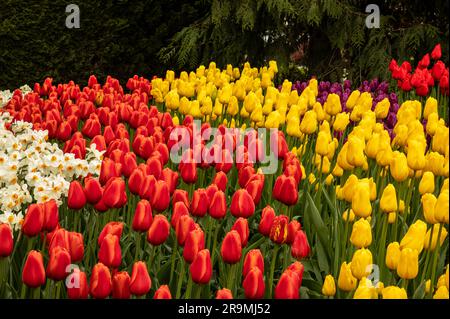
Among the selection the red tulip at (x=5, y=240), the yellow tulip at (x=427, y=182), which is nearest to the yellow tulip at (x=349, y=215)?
the yellow tulip at (x=427, y=182)

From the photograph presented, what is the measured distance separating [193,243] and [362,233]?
0.53m

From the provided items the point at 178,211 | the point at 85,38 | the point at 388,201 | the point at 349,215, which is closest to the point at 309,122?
the point at 349,215

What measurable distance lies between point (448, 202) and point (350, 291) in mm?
402

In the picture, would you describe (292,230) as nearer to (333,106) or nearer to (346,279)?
(346,279)

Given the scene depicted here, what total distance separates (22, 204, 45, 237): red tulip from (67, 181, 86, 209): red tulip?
25cm

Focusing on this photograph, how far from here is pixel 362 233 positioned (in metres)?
2.15

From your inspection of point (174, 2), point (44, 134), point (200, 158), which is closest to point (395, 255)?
point (200, 158)

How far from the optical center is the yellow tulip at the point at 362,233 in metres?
2.14

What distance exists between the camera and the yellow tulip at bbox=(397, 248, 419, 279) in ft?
6.48

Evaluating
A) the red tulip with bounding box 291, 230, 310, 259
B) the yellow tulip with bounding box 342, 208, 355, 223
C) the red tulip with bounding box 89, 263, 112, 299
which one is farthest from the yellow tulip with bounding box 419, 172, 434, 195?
the red tulip with bounding box 89, 263, 112, 299

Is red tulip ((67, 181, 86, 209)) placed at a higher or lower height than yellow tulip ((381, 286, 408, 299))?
higher

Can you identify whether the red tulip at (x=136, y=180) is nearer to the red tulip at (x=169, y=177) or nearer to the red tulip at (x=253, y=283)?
the red tulip at (x=169, y=177)

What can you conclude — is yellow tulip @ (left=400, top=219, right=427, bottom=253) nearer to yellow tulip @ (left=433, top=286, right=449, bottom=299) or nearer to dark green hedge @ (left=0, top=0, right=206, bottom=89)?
yellow tulip @ (left=433, top=286, right=449, bottom=299)
